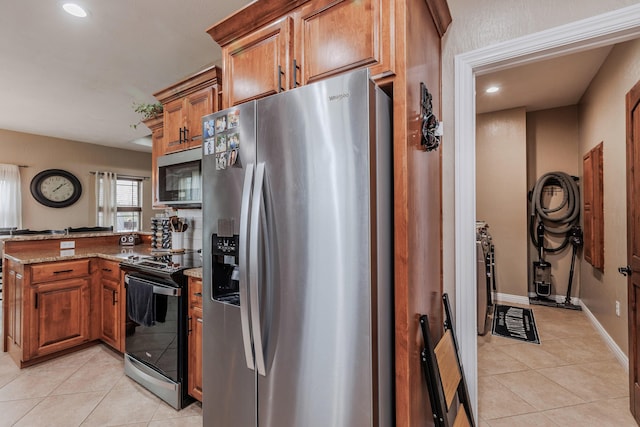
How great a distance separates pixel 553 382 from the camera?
90.8 inches

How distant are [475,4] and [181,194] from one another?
2404 millimetres

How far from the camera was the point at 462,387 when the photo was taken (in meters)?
1.55

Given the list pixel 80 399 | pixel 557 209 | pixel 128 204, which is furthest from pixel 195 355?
pixel 128 204

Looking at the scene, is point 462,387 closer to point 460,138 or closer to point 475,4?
point 460,138

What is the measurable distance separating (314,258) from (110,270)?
2.48 m

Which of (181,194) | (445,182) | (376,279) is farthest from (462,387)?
(181,194)

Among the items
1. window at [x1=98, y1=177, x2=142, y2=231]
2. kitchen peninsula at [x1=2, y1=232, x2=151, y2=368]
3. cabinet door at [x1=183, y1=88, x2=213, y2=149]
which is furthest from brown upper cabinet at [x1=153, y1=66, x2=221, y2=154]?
window at [x1=98, y1=177, x2=142, y2=231]

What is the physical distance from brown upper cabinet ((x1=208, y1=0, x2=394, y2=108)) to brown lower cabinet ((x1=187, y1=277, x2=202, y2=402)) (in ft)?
3.90

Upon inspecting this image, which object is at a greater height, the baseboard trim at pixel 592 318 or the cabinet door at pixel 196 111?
the cabinet door at pixel 196 111

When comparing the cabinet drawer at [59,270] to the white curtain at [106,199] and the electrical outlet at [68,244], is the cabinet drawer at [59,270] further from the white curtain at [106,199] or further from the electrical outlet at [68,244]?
the white curtain at [106,199]

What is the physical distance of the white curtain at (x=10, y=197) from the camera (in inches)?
212

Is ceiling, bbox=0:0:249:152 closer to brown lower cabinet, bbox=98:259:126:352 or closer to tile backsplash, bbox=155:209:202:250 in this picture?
tile backsplash, bbox=155:209:202:250

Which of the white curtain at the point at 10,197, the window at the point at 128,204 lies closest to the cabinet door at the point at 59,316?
the white curtain at the point at 10,197

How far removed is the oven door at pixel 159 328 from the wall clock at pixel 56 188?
5.35 m
